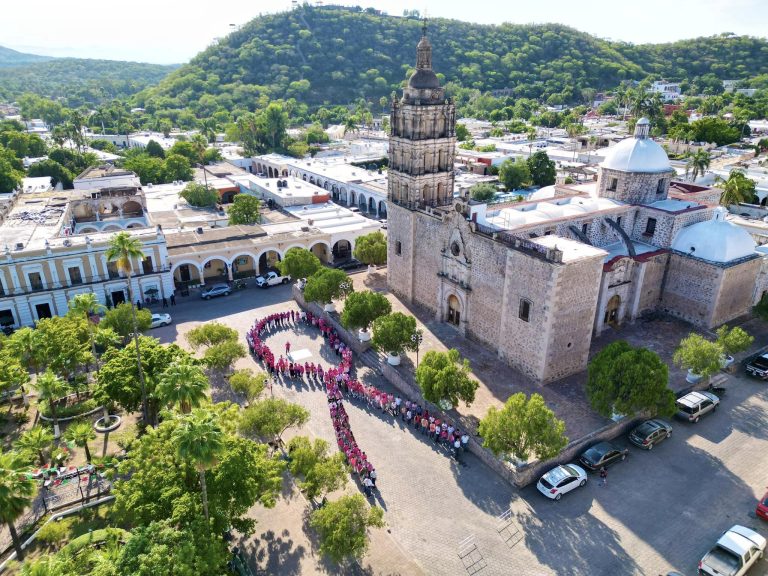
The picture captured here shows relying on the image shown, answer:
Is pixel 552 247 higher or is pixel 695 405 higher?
pixel 552 247

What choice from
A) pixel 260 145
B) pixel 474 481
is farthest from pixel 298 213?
pixel 260 145

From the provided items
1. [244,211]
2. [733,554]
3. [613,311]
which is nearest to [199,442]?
[733,554]

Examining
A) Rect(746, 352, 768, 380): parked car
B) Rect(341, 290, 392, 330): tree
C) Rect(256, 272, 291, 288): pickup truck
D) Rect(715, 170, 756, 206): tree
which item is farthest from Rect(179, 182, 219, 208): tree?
Rect(746, 352, 768, 380): parked car

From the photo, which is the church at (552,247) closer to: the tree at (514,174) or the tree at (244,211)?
the tree at (244,211)

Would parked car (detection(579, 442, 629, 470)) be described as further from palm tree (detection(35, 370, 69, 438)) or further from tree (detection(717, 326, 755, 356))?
palm tree (detection(35, 370, 69, 438))

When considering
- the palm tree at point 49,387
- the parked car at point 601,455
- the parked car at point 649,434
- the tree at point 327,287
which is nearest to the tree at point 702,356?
the parked car at point 649,434

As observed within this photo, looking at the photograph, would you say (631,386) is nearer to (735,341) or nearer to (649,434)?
(649,434)
